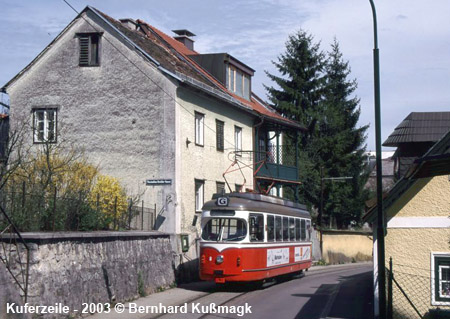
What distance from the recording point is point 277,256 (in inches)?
933

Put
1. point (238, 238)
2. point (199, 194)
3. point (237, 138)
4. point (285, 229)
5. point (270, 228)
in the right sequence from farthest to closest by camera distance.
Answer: point (237, 138), point (199, 194), point (285, 229), point (270, 228), point (238, 238)

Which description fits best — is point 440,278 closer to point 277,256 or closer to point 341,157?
point 277,256

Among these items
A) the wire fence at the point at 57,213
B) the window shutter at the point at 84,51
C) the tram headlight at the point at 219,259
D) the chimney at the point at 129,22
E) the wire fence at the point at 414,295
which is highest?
the chimney at the point at 129,22

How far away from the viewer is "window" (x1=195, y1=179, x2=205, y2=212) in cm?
2725

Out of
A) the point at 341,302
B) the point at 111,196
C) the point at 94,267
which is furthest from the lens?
the point at 111,196

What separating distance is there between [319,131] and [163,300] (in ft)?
118

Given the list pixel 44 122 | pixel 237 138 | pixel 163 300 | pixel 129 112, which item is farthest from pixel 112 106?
pixel 163 300

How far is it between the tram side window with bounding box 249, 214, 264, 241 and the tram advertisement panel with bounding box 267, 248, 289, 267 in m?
0.96

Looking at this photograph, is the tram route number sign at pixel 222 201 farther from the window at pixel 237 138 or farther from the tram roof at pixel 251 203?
the window at pixel 237 138

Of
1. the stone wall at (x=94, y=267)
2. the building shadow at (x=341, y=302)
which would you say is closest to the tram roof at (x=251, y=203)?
the stone wall at (x=94, y=267)

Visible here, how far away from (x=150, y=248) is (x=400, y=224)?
367 inches

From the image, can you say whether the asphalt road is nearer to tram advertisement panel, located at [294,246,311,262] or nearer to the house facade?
tram advertisement panel, located at [294,246,311,262]

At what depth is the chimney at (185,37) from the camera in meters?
37.7

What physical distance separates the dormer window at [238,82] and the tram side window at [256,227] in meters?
12.5
